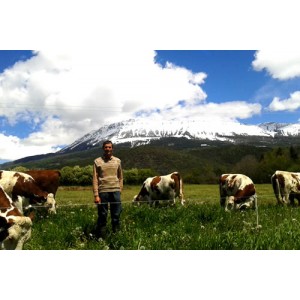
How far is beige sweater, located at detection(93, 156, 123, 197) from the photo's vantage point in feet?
30.5

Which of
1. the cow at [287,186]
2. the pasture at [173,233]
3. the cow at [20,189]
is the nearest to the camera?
the pasture at [173,233]

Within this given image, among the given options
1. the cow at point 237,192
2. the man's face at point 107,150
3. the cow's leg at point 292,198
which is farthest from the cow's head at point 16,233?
the cow's leg at point 292,198

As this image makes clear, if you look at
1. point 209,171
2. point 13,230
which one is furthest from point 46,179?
point 209,171

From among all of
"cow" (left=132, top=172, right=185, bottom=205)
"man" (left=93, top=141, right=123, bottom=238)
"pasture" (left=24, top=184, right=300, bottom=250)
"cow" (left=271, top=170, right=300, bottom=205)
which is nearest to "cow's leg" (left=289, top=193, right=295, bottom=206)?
"cow" (left=271, top=170, right=300, bottom=205)

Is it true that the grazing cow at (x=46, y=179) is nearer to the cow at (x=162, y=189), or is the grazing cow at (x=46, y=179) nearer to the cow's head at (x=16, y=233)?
the cow at (x=162, y=189)

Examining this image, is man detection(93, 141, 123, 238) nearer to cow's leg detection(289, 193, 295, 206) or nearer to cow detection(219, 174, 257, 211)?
cow detection(219, 174, 257, 211)

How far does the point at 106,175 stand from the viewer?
30.6 ft

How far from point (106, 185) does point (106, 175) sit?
0.81ft

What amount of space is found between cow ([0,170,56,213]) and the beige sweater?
18.2 feet

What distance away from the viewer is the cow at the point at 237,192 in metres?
16.7

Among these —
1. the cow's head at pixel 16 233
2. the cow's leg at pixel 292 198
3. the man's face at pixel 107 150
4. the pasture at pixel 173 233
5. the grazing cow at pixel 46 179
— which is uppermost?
the man's face at pixel 107 150

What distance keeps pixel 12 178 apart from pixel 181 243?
9.11m

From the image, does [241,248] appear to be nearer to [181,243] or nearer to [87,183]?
[181,243]

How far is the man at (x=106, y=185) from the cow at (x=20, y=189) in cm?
548
